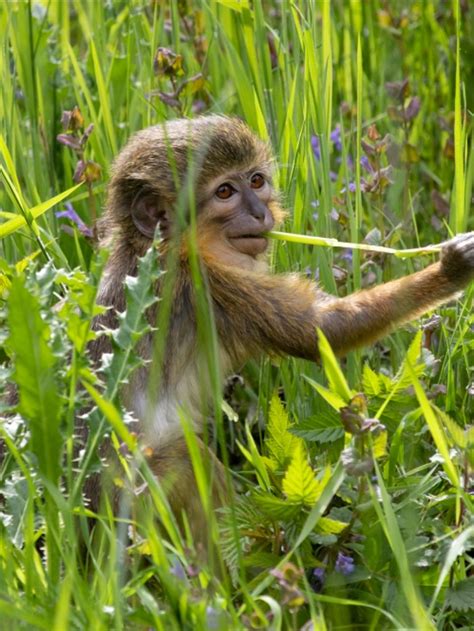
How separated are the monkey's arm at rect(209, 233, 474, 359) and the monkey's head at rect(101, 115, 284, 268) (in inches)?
8.9

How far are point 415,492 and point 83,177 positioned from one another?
212 centimetres

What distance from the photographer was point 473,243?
4.34 m

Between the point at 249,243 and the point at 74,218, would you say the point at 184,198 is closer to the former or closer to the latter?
the point at 249,243

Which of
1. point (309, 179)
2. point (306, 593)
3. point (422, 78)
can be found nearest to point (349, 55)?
point (422, 78)

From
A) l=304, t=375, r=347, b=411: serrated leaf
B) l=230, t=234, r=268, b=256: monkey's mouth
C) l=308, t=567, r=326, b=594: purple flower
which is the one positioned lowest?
l=308, t=567, r=326, b=594: purple flower

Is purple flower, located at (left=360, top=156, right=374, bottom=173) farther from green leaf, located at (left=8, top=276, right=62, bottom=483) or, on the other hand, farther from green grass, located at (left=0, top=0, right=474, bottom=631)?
green leaf, located at (left=8, top=276, right=62, bottom=483)

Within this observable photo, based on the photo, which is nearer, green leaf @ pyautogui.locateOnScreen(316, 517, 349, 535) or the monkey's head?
green leaf @ pyautogui.locateOnScreen(316, 517, 349, 535)

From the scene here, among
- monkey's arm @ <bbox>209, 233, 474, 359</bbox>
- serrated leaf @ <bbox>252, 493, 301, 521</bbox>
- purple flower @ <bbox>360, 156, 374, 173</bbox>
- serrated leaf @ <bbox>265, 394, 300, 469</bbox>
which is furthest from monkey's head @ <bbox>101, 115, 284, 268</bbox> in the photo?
serrated leaf @ <bbox>252, 493, 301, 521</bbox>

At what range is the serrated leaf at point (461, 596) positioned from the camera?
345 centimetres

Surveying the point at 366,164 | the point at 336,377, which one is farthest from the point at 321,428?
the point at 366,164

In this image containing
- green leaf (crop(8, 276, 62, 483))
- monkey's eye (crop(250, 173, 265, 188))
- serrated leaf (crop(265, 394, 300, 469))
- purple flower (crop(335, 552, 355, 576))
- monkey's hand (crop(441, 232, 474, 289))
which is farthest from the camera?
monkey's eye (crop(250, 173, 265, 188))

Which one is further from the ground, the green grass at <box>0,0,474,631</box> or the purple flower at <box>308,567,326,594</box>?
the green grass at <box>0,0,474,631</box>

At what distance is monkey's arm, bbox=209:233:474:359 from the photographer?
4.52 meters

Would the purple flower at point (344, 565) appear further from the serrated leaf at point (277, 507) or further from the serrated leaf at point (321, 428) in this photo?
the serrated leaf at point (321, 428)
